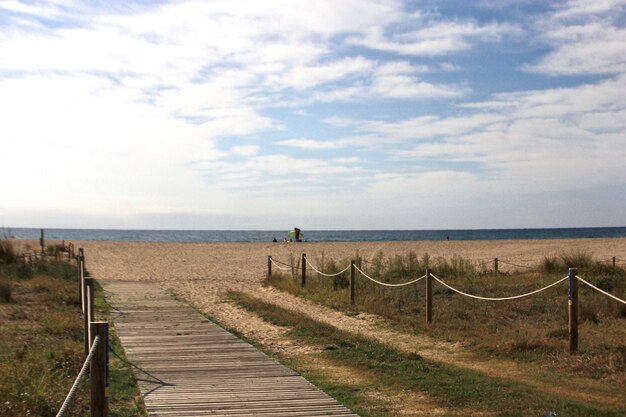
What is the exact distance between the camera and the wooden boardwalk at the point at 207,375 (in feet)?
20.9

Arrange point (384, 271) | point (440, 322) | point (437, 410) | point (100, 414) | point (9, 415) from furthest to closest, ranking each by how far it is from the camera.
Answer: point (384, 271), point (440, 322), point (437, 410), point (9, 415), point (100, 414)

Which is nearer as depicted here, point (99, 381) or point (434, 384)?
point (99, 381)

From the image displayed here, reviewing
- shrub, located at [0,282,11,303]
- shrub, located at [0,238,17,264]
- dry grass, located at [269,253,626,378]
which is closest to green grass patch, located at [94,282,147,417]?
dry grass, located at [269,253,626,378]

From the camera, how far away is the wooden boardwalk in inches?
251

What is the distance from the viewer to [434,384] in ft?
25.2

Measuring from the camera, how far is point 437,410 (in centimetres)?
665

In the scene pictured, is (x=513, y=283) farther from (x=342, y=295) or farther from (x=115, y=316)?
(x=115, y=316)

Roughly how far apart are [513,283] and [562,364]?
9201 millimetres

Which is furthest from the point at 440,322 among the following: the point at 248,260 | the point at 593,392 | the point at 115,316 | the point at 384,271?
the point at 248,260

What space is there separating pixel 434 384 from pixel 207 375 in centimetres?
259

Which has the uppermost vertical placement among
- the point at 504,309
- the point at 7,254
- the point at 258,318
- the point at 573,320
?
the point at 7,254

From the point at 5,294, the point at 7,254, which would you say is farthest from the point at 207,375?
the point at 7,254

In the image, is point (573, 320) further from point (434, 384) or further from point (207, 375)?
point (207, 375)

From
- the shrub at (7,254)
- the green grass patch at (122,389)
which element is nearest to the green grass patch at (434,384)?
the green grass patch at (122,389)
